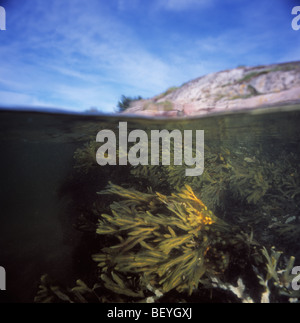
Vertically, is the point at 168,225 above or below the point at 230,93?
below

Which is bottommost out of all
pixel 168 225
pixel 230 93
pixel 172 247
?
pixel 172 247

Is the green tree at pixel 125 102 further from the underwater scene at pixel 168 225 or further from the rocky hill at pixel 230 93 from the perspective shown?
the underwater scene at pixel 168 225

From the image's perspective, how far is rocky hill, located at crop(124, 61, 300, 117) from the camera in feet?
14.4

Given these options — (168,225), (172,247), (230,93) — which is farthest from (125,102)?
(172,247)

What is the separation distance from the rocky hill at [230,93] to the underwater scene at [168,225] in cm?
62

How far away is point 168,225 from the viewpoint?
4.15 m

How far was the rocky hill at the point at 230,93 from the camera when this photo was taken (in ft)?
14.4

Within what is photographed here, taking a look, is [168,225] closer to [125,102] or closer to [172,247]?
[172,247]

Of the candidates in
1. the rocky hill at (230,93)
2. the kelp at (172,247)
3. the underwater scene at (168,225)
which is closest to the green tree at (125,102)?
the rocky hill at (230,93)

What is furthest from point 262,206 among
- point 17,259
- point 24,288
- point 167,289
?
point 17,259

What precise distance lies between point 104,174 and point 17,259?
13.3 ft

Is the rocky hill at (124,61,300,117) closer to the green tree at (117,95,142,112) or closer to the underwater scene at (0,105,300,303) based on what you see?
the green tree at (117,95,142,112)

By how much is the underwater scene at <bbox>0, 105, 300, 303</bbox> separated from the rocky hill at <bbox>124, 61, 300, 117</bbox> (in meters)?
0.62

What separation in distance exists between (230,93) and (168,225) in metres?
3.76
